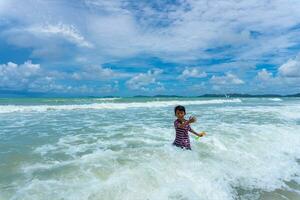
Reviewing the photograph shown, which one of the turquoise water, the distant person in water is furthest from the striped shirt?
the turquoise water

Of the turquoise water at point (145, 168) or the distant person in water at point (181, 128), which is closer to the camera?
the turquoise water at point (145, 168)

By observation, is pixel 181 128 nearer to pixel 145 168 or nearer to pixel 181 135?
pixel 181 135

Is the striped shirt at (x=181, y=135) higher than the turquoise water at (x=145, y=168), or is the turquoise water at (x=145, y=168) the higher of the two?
the striped shirt at (x=181, y=135)

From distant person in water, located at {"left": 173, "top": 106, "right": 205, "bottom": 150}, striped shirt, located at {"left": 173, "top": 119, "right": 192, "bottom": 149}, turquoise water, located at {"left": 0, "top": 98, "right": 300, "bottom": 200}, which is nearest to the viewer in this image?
turquoise water, located at {"left": 0, "top": 98, "right": 300, "bottom": 200}

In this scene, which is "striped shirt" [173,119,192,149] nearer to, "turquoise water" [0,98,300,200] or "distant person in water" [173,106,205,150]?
"distant person in water" [173,106,205,150]

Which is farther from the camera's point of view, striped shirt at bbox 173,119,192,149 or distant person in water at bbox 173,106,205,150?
striped shirt at bbox 173,119,192,149

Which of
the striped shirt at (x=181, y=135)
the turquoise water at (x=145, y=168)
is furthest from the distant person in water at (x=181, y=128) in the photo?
the turquoise water at (x=145, y=168)

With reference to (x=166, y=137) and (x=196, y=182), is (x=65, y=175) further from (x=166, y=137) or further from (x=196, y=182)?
(x=166, y=137)

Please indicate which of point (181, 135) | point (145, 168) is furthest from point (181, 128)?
point (145, 168)

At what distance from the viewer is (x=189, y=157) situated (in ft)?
22.4

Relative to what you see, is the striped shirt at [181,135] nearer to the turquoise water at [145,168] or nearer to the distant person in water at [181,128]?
the distant person in water at [181,128]

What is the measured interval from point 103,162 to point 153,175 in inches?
51.3

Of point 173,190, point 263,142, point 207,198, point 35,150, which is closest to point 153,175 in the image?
point 173,190

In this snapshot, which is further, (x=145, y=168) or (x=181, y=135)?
(x=181, y=135)
